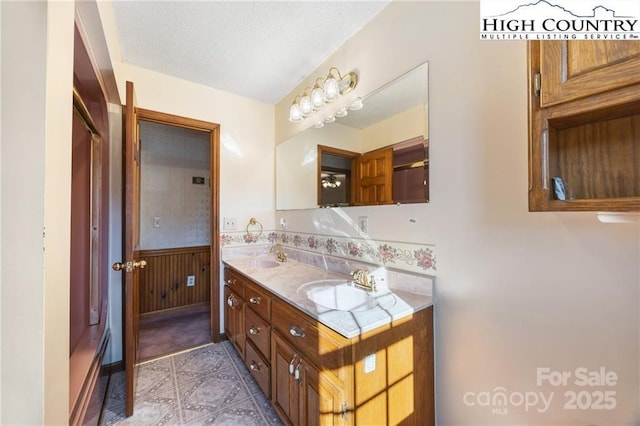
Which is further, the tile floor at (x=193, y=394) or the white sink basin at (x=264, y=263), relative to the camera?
the white sink basin at (x=264, y=263)

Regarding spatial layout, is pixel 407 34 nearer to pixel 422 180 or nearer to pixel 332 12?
pixel 332 12

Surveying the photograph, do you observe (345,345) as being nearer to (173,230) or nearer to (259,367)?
(259,367)

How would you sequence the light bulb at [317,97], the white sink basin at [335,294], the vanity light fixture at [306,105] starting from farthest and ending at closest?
the vanity light fixture at [306,105] → the light bulb at [317,97] → the white sink basin at [335,294]

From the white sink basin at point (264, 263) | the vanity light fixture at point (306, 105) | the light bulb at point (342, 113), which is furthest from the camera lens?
the white sink basin at point (264, 263)

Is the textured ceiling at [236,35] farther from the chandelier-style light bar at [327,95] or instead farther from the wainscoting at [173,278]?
the wainscoting at [173,278]

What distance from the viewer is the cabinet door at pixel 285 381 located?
119cm

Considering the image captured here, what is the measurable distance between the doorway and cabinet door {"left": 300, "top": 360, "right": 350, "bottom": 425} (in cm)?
186

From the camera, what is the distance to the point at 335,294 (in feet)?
4.89

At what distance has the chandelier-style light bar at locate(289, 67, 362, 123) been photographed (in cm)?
167

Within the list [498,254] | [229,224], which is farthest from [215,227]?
[498,254]

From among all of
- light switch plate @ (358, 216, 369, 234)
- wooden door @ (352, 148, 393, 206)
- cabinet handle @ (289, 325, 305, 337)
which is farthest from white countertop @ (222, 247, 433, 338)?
wooden door @ (352, 148, 393, 206)

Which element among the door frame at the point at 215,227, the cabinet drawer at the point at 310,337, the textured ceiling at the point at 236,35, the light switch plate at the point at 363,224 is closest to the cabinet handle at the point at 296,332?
the cabinet drawer at the point at 310,337

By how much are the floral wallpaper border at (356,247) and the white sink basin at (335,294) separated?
0.72 ft

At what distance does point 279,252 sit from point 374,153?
1283 millimetres
